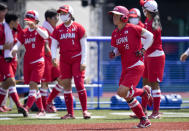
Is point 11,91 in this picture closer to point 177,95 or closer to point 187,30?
point 177,95

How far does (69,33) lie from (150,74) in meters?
1.88

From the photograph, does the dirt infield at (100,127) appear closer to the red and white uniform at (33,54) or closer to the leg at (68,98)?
the leg at (68,98)

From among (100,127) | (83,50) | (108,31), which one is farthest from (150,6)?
(108,31)

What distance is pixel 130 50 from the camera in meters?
9.41

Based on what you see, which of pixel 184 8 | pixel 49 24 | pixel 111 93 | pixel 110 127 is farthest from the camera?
pixel 184 8

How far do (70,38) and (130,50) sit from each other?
1.84 m

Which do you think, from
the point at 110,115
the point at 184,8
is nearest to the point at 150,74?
the point at 110,115

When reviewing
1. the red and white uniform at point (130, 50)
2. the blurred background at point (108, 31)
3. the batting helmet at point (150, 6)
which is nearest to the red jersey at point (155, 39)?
the batting helmet at point (150, 6)

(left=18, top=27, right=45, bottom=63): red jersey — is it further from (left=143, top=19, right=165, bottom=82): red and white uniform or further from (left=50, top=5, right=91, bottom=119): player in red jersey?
(left=143, top=19, right=165, bottom=82): red and white uniform

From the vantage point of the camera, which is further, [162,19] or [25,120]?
[162,19]

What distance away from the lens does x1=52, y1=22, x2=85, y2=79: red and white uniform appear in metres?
10.8

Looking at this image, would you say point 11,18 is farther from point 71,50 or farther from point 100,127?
point 100,127

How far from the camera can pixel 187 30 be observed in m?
32.1

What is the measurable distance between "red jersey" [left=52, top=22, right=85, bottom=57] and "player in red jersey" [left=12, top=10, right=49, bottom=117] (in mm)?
693
